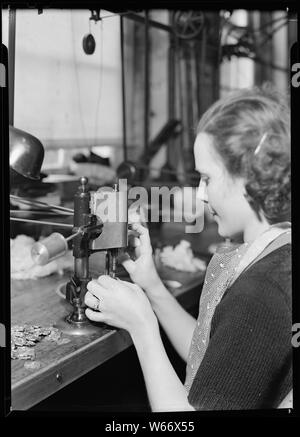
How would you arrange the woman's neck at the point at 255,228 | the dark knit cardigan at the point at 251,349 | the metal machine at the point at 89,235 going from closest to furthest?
the dark knit cardigan at the point at 251,349 < the woman's neck at the point at 255,228 < the metal machine at the point at 89,235

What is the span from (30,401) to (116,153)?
2.61m

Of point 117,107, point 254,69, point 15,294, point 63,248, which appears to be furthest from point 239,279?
point 254,69

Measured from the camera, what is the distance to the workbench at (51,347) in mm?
913

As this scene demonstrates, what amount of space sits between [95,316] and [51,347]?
11 cm

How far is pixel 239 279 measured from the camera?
0.91m

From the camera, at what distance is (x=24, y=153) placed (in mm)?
1194

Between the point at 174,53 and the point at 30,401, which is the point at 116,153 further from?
the point at 30,401

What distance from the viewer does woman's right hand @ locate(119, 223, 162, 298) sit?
1217 millimetres

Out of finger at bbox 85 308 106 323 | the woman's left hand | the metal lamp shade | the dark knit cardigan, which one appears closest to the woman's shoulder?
the dark knit cardigan

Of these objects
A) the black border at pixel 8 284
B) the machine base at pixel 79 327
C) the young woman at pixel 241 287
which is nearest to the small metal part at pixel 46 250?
the black border at pixel 8 284

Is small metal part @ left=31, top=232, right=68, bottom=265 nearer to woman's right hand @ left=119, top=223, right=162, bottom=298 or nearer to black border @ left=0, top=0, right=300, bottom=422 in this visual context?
black border @ left=0, top=0, right=300, bottom=422

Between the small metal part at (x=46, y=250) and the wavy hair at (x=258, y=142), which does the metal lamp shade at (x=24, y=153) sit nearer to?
the small metal part at (x=46, y=250)

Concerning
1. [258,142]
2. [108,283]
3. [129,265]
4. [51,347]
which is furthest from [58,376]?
[258,142]

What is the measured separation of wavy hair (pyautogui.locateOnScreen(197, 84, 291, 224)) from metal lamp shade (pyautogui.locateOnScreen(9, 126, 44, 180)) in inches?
18.9
